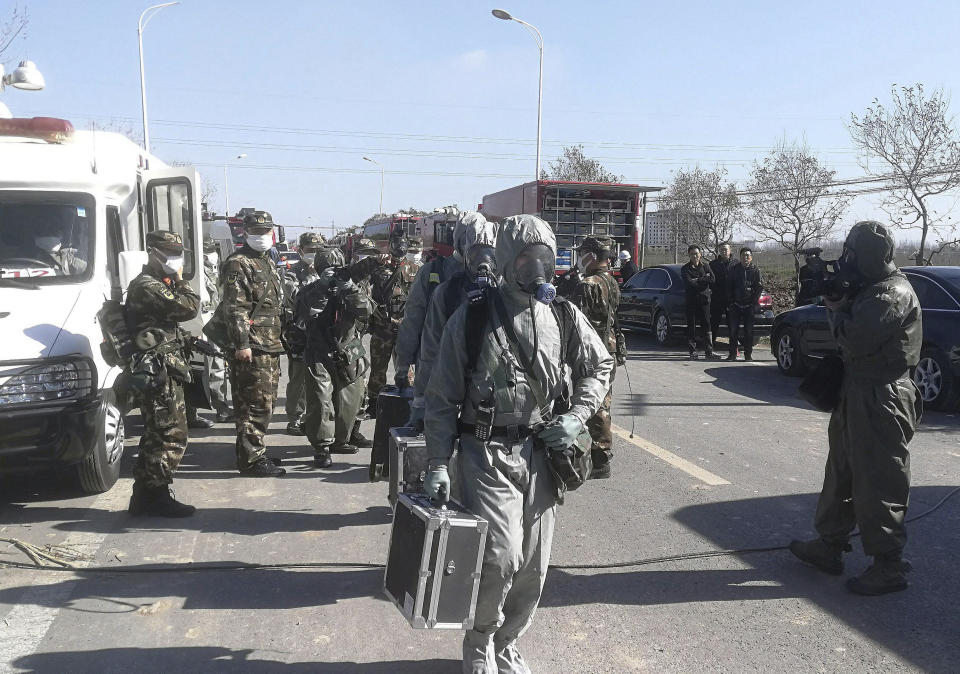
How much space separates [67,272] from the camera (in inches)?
228

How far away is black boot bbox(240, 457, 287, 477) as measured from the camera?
20.5 feet

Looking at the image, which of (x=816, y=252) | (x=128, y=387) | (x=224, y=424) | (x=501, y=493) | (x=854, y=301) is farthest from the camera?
(x=224, y=424)

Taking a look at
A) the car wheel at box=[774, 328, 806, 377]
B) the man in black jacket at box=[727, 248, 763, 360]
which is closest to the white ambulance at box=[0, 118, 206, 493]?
the car wheel at box=[774, 328, 806, 377]

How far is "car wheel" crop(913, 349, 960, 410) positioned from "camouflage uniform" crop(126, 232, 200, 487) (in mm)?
7377

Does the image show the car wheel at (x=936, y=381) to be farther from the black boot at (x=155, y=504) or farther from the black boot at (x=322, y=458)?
the black boot at (x=155, y=504)

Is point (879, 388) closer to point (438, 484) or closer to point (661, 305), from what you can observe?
point (438, 484)

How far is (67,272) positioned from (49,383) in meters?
1.13

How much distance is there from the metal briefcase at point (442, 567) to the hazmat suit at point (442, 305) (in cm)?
122

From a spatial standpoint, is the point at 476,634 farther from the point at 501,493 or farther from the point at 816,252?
the point at 816,252

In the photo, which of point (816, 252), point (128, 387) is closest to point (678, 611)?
point (816, 252)

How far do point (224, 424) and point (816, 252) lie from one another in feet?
20.1

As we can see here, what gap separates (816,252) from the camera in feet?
14.8

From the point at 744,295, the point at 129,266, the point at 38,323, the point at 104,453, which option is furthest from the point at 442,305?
the point at 744,295

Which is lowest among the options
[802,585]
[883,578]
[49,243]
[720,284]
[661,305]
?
[802,585]
